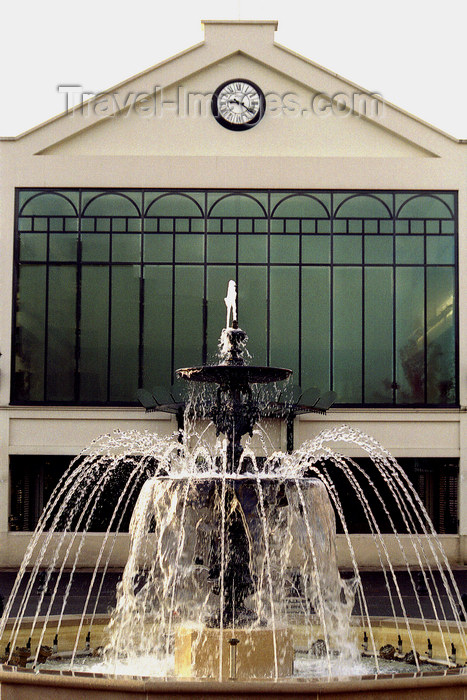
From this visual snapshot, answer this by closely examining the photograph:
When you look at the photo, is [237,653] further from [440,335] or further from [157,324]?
[440,335]

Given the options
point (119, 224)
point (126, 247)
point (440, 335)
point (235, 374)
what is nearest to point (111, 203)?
point (119, 224)

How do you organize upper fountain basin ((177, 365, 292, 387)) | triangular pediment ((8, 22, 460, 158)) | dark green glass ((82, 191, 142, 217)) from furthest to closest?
triangular pediment ((8, 22, 460, 158)) < dark green glass ((82, 191, 142, 217)) < upper fountain basin ((177, 365, 292, 387))

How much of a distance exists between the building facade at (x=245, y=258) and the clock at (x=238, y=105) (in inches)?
1.5

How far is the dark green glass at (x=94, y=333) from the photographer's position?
90.6 ft

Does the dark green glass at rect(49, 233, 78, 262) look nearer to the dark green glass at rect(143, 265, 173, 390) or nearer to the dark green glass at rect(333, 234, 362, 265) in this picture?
the dark green glass at rect(143, 265, 173, 390)

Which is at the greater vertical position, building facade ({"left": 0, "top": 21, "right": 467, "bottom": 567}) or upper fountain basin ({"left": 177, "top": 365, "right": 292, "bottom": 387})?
building facade ({"left": 0, "top": 21, "right": 467, "bottom": 567})

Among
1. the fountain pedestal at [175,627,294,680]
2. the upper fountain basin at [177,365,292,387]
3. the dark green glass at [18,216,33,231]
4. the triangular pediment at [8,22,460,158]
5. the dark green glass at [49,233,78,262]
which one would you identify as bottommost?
the fountain pedestal at [175,627,294,680]

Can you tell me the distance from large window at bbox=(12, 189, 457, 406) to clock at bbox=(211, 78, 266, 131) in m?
1.98

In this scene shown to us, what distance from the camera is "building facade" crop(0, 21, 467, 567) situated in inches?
1087

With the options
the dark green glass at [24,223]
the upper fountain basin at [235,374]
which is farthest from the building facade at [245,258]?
the upper fountain basin at [235,374]

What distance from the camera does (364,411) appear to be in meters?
27.3

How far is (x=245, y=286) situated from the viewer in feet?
91.5

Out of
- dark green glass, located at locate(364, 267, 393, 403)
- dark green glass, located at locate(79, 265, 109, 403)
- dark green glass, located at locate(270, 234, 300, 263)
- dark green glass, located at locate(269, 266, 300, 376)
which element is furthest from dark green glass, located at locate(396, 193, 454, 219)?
dark green glass, located at locate(79, 265, 109, 403)

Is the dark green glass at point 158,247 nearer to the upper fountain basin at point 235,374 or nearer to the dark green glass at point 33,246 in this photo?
the dark green glass at point 33,246
